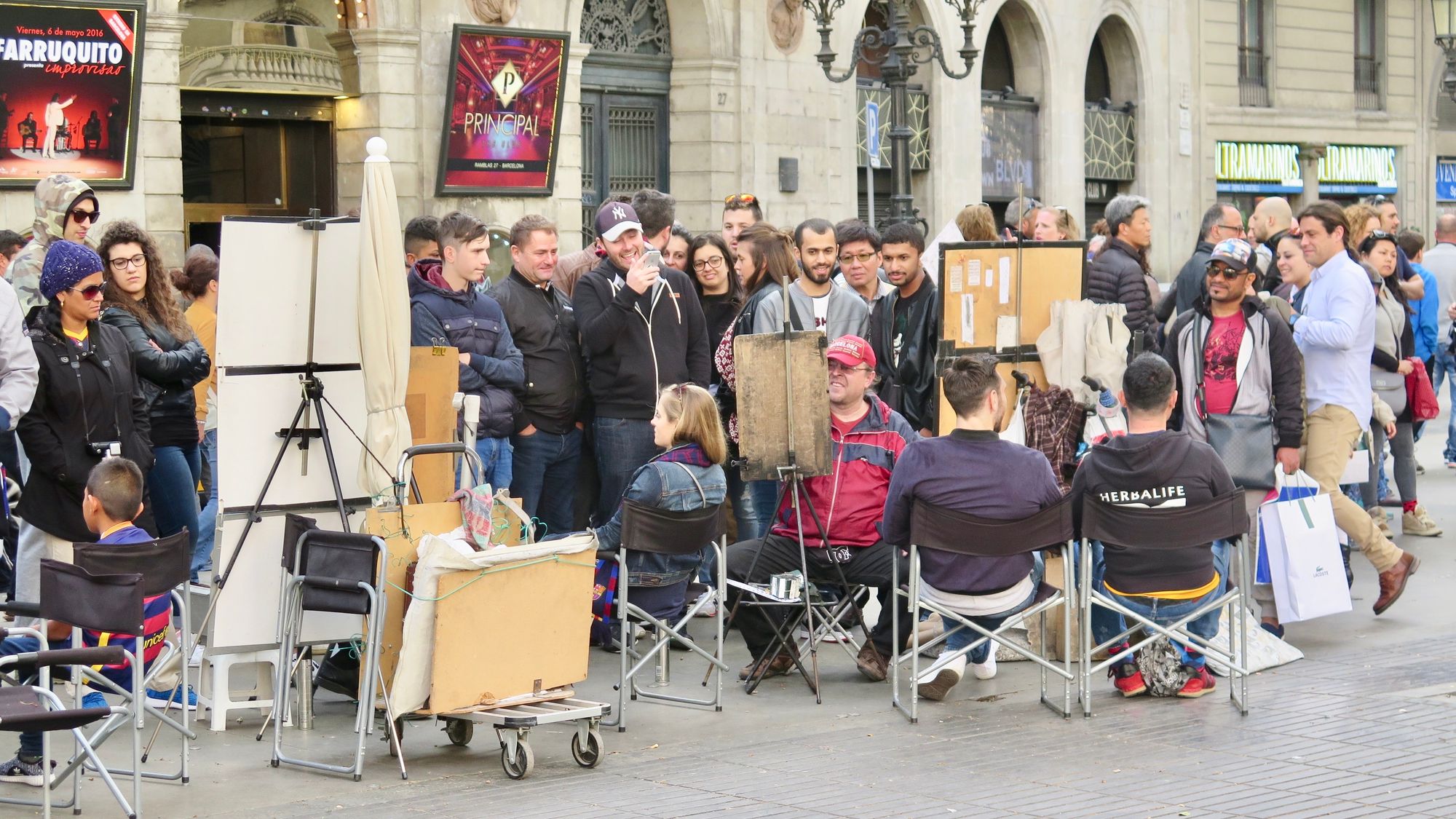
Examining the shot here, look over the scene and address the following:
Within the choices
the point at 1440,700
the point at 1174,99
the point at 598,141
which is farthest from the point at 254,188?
the point at 1174,99

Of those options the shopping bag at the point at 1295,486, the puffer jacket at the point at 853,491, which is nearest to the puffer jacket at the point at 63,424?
the puffer jacket at the point at 853,491

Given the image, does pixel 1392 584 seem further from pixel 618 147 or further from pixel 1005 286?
pixel 618 147

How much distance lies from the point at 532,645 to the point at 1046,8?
825 inches

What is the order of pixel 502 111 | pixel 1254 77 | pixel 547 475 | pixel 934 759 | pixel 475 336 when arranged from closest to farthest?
pixel 934 759
pixel 475 336
pixel 547 475
pixel 502 111
pixel 1254 77

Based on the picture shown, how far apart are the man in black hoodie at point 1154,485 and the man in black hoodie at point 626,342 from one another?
7.71 feet

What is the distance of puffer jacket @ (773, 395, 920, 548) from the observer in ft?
26.6

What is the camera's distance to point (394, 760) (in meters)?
6.82

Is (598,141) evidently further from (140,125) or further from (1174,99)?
(1174,99)

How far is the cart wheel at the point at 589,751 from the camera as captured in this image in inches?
265

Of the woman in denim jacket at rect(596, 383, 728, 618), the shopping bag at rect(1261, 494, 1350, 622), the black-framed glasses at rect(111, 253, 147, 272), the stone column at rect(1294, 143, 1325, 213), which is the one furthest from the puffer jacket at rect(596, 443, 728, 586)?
the stone column at rect(1294, 143, 1325, 213)

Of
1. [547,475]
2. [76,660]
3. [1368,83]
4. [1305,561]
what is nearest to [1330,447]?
[1305,561]

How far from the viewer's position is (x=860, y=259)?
9625 millimetres

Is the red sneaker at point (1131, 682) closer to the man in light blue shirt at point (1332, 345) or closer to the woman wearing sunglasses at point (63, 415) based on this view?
the man in light blue shirt at point (1332, 345)

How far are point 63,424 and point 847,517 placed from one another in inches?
129
